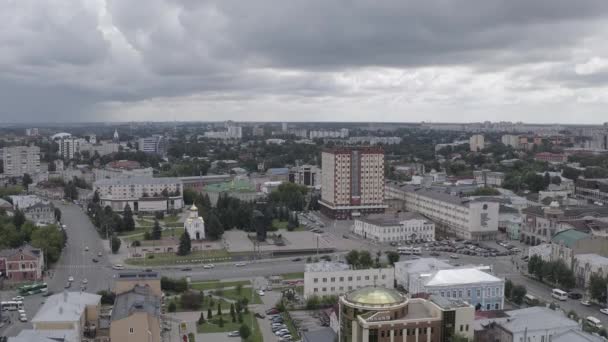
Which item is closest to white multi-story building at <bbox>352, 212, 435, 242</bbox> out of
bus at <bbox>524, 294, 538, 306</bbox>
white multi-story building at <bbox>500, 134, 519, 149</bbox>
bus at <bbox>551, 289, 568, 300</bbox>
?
bus at <bbox>551, 289, 568, 300</bbox>

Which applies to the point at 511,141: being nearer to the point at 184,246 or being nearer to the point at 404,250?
the point at 404,250

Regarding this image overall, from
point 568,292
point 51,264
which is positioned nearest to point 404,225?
point 568,292

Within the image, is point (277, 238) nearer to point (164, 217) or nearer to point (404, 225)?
point (404, 225)

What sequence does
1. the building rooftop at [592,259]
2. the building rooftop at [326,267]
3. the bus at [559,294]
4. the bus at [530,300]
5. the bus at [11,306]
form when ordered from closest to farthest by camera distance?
1. the bus at [11,306]
2. the bus at [530,300]
3. the bus at [559,294]
4. the building rooftop at [326,267]
5. the building rooftop at [592,259]

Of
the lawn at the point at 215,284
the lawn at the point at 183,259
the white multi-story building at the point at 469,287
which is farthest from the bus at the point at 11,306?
the white multi-story building at the point at 469,287

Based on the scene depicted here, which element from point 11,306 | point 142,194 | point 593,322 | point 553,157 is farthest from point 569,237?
point 553,157

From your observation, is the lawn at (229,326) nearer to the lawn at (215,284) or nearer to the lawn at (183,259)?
the lawn at (215,284)

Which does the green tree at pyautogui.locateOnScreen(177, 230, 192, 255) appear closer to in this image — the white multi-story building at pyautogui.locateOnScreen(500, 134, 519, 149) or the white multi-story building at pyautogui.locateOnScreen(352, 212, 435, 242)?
the white multi-story building at pyautogui.locateOnScreen(352, 212, 435, 242)
